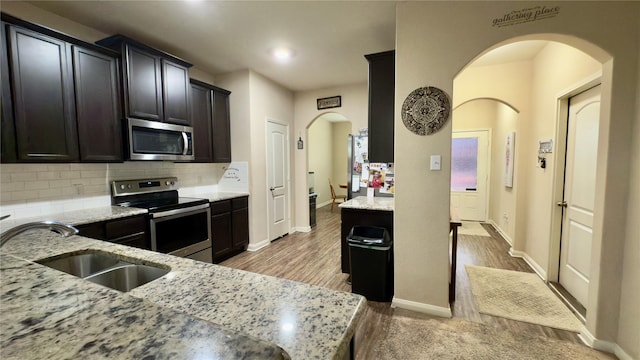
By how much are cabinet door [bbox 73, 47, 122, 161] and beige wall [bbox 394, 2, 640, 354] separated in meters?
2.68

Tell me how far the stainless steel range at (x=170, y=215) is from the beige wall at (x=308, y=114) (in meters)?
2.04

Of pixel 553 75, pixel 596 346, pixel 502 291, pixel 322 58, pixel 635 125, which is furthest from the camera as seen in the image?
pixel 322 58

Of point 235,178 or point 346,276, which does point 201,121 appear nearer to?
point 235,178

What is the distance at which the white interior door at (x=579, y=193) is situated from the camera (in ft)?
7.74

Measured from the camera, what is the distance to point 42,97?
82.4 inches

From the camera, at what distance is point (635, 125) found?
1.73 metres

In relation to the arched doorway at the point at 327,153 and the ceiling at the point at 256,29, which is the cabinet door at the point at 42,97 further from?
the arched doorway at the point at 327,153

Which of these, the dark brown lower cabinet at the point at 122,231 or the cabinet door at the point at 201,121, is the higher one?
the cabinet door at the point at 201,121

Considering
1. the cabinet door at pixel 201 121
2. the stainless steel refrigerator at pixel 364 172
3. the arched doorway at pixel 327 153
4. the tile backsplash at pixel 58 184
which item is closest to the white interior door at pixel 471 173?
the stainless steel refrigerator at pixel 364 172

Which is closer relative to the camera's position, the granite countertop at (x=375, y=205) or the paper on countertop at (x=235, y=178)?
the granite countertop at (x=375, y=205)

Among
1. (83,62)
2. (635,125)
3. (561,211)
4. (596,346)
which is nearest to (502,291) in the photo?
(596,346)

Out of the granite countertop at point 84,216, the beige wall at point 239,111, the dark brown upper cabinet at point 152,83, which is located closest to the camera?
the granite countertop at point 84,216

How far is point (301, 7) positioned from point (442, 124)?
63.6 inches

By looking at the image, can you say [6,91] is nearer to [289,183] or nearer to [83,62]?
[83,62]
